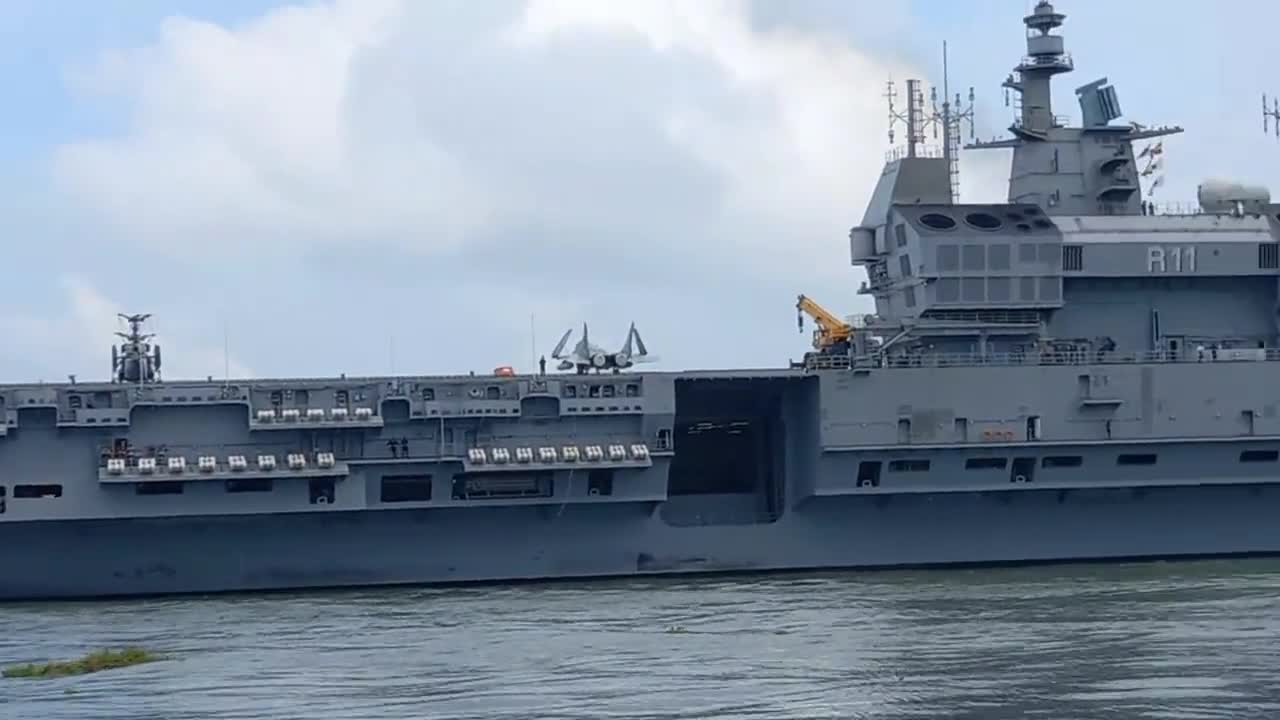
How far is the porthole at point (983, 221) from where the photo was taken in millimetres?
35219

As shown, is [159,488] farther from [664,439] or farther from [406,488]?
[664,439]

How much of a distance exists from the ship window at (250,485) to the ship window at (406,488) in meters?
1.93

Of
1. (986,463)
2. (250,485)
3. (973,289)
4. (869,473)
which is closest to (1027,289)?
(973,289)

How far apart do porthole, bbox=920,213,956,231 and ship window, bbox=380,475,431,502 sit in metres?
10.3

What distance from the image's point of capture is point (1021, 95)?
38.4m

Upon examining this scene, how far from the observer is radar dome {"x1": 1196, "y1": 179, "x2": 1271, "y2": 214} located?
3694 centimetres

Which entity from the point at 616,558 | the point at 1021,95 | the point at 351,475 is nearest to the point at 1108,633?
the point at 616,558

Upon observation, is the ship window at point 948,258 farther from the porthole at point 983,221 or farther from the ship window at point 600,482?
the ship window at point 600,482

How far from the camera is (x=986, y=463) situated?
111ft

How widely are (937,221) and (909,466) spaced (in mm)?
4850

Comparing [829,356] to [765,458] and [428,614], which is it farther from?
[428,614]

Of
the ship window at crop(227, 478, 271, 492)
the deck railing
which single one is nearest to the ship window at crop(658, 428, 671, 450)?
the deck railing

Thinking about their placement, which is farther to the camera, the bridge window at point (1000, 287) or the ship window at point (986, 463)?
the bridge window at point (1000, 287)

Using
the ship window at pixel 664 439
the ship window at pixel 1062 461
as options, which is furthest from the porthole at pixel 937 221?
the ship window at pixel 664 439
